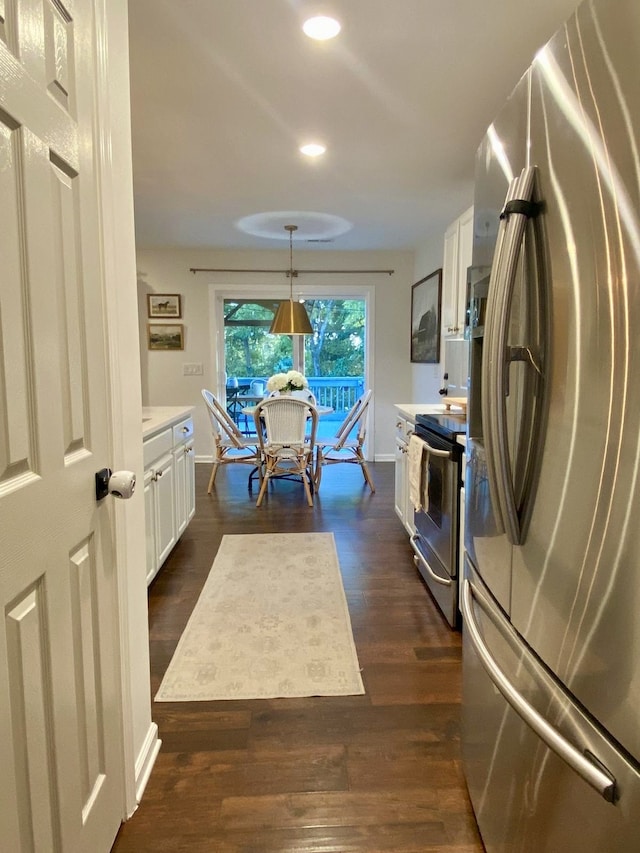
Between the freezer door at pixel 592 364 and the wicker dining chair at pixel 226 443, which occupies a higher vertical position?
the freezer door at pixel 592 364

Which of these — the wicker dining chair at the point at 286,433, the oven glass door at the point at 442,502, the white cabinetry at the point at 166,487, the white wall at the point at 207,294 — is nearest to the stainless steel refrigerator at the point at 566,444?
the oven glass door at the point at 442,502

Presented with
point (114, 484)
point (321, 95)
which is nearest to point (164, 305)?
point (321, 95)

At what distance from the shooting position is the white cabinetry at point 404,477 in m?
3.04

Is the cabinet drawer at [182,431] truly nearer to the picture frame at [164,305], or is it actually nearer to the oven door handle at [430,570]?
the oven door handle at [430,570]

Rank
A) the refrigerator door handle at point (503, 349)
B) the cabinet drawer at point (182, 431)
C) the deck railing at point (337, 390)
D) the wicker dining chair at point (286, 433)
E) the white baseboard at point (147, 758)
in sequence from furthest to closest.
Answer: the deck railing at point (337, 390)
the wicker dining chair at point (286, 433)
the cabinet drawer at point (182, 431)
the white baseboard at point (147, 758)
the refrigerator door handle at point (503, 349)

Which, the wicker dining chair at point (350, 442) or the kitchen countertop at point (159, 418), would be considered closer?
the kitchen countertop at point (159, 418)

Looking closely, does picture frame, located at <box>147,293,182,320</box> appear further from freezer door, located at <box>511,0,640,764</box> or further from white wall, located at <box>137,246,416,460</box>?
freezer door, located at <box>511,0,640,764</box>

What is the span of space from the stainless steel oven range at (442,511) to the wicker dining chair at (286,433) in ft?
5.27

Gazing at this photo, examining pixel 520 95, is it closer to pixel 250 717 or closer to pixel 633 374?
pixel 633 374

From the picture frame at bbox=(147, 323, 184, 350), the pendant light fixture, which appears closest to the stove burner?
the pendant light fixture

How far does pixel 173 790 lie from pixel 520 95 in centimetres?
192

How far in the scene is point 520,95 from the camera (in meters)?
0.95

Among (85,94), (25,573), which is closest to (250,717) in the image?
(25,573)

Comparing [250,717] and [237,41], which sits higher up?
[237,41]
